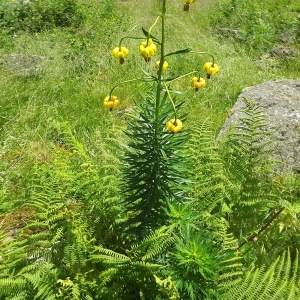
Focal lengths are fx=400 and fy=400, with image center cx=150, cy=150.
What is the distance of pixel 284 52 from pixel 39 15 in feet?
15.1

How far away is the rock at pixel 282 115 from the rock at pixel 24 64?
2623 mm

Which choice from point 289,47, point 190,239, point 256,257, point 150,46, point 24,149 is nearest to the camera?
point 150,46

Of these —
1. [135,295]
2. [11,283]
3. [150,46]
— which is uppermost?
[150,46]

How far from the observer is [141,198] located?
2.32m

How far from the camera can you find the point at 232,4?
9375 mm

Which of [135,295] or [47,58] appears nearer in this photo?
[135,295]

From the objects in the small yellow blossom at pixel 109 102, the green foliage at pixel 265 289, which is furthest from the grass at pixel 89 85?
the green foliage at pixel 265 289

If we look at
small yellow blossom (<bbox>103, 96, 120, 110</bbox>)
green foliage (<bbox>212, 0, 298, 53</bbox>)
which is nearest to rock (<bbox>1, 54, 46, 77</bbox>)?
small yellow blossom (<bbox>103, 96, 120, 110</bbox>)

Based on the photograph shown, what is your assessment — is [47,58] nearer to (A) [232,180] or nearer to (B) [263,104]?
(B) [263,104]

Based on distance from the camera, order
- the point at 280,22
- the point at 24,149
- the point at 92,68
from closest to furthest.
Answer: the point at 24,149 < the point at 92,68 < the point at 280,22

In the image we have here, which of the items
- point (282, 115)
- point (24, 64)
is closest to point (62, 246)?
point (282, 115)

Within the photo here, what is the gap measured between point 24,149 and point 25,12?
5075 mm

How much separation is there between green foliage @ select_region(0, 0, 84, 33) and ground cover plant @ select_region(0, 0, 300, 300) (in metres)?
3.05

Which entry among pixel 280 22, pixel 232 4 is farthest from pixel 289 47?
pixel 232 4
